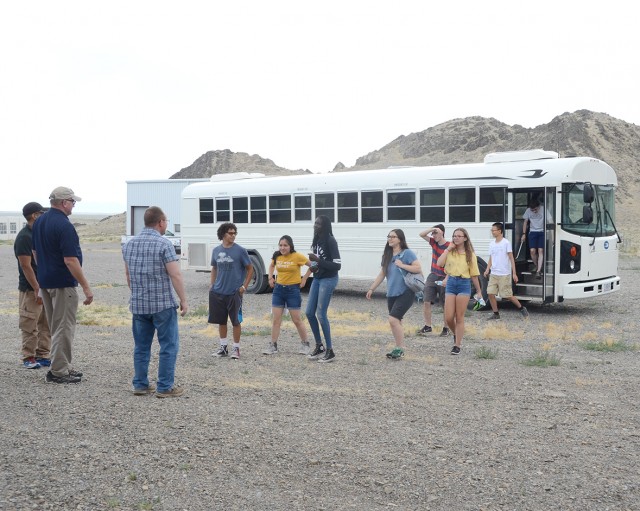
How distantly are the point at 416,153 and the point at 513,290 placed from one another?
81.7 m

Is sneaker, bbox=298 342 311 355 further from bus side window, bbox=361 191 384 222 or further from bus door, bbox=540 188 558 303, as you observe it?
bus side window, bbox=361 191 384 222

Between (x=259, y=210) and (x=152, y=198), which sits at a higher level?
(x=152, y=198)

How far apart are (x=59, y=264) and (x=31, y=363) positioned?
65.5 inches

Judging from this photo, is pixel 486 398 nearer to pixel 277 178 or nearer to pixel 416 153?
pixel 277 178

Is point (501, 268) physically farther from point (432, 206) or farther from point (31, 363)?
point (31, 363)

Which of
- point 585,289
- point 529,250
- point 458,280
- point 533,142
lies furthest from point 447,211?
point 533,142

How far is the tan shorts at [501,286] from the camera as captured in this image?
518 inches

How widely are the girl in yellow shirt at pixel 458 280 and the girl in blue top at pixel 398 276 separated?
2.61 feet

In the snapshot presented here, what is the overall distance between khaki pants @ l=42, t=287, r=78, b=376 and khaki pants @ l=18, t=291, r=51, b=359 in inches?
37.9

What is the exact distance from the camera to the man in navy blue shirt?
7.62m

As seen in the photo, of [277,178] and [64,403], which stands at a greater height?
[277,178]

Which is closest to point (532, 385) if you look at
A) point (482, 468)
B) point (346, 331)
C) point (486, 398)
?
point (486, 398)

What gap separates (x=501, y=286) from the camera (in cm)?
1318

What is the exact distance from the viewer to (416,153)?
94.3 m
